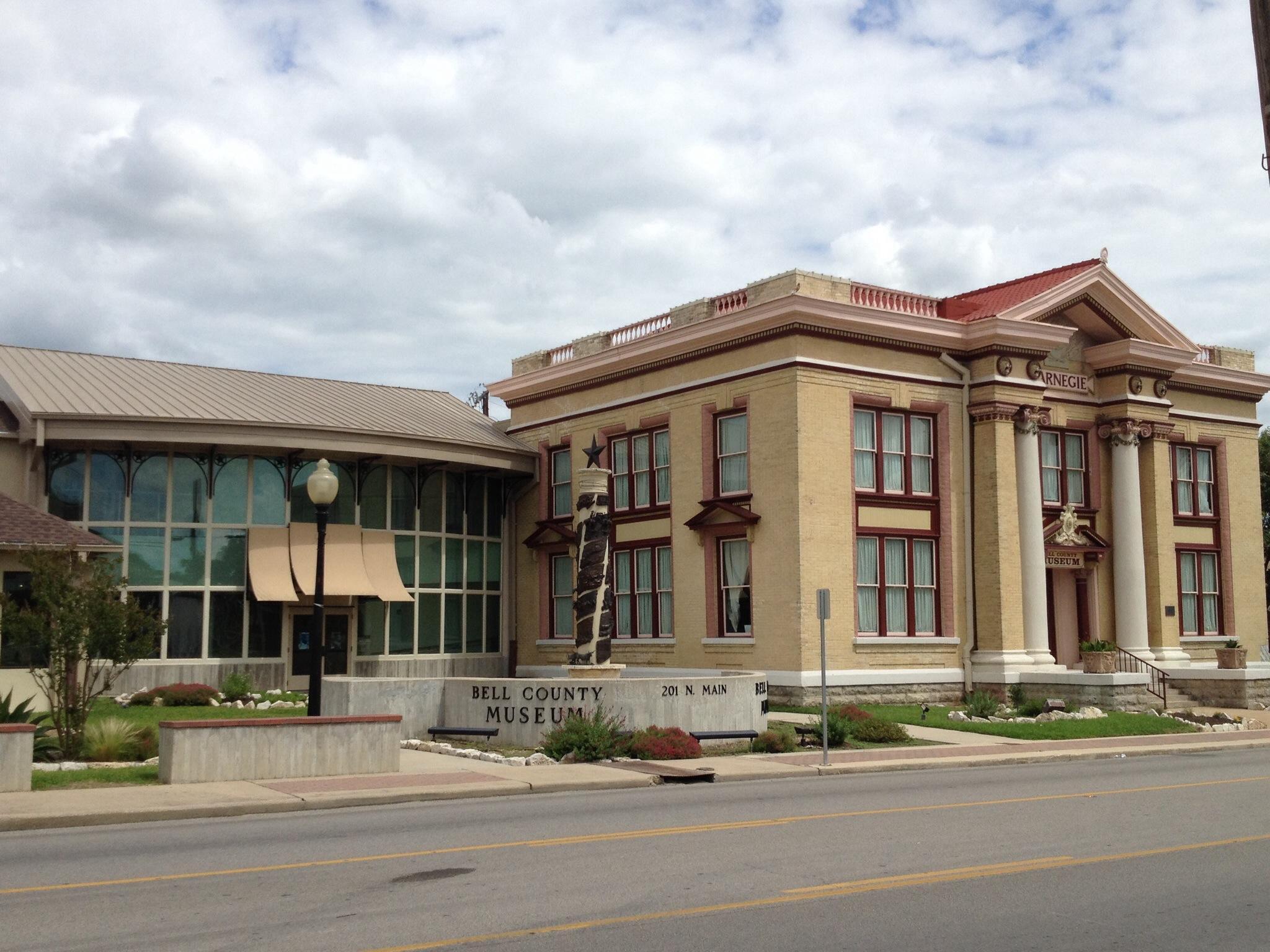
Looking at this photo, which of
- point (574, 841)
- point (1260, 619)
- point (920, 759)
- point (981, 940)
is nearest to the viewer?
point (981, 940)

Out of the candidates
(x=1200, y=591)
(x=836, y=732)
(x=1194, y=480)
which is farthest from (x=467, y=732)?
(x=1194, y=480)

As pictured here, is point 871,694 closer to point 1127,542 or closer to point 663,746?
point 1127,542

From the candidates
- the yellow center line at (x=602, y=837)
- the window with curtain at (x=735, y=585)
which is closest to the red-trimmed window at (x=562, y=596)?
the window with curtain at (x=735, y=585)

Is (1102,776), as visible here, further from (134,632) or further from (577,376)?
(577,376)

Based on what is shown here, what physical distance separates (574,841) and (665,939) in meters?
4.41

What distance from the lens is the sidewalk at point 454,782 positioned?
15242mm

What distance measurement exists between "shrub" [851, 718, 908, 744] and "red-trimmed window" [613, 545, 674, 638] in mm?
10518

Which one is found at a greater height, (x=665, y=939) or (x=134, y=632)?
(x=134, y=632)

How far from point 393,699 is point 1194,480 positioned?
27250 mm

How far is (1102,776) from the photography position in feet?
64.8

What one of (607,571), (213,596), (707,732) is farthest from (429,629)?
(707,732)

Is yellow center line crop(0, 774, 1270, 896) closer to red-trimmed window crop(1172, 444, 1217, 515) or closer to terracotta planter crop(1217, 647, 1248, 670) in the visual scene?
terracotta planter crop(1217, 647, 1248, 670)

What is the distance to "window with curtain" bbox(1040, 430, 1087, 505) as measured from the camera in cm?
3697

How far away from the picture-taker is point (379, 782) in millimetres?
18062
